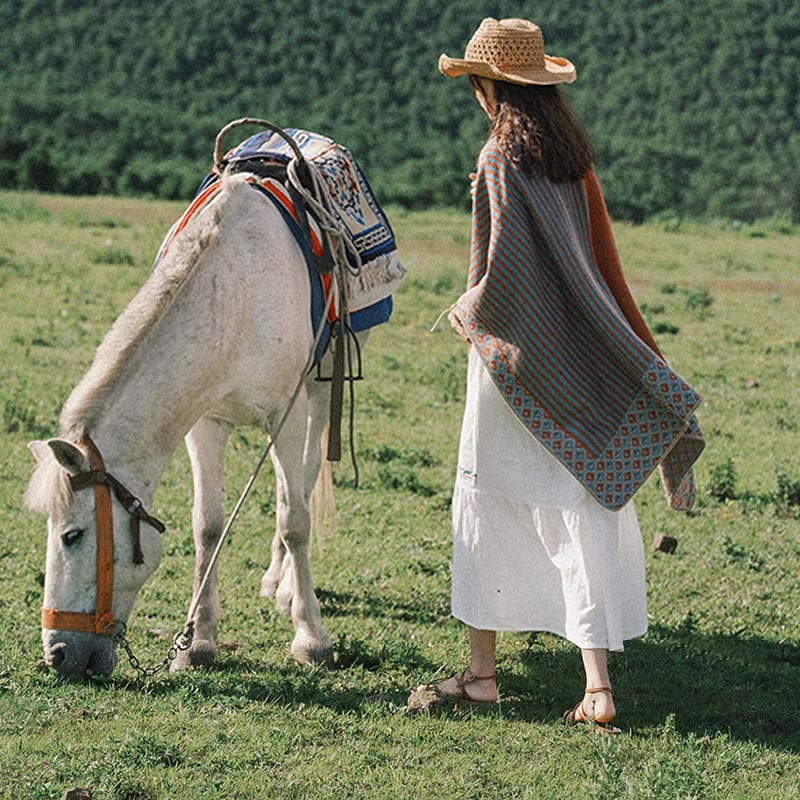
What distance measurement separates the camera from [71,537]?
3652mm

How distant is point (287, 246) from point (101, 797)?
1.99 metres

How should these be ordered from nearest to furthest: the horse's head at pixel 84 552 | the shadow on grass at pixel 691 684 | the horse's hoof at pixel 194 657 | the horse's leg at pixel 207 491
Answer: the horse's head at pixel 84 552, the shadow on grass at pixel 691 684, the horse's hoof at pixel 194 657, the horse's leg at pixel 207 491

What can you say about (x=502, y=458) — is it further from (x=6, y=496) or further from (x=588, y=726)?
(x=6, y=496)

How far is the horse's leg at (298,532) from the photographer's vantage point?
440 centimetres

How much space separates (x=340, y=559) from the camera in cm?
555

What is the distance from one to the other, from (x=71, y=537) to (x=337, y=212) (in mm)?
1831

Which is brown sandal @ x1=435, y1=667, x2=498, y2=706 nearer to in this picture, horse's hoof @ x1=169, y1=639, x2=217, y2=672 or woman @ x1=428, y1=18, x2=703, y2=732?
woman @ x1=428, y1=18, x2=703, y2=732

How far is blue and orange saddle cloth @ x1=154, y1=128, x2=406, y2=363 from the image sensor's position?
454 centimetres

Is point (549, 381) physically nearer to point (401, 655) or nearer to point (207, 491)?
point (401, 655)

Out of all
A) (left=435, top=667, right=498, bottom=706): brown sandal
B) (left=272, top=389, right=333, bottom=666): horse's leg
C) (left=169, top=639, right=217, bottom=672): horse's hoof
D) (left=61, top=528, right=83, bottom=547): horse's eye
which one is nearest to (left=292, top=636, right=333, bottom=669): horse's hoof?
(left=272, top=389, right=333, bottom=666): horse's leg

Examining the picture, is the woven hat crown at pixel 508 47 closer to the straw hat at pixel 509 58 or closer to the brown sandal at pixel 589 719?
the straw hat at pixel 509 58

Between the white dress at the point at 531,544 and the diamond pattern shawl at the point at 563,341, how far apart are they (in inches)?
4.2

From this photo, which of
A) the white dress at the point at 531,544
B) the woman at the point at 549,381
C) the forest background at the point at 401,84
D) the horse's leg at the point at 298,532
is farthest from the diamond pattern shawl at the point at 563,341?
the forest background at the point at 401,84

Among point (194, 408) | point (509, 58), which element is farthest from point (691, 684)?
point (509, 58)
